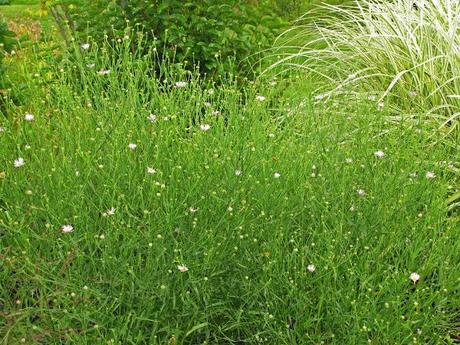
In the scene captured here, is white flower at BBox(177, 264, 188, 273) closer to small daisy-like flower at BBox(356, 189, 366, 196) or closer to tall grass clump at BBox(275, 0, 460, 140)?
small daisy-like flower at BBox(356, 189, 366, 196)

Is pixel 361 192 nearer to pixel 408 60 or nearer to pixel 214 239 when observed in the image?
pixel 214 239

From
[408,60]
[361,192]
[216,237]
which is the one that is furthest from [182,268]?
[408,60]

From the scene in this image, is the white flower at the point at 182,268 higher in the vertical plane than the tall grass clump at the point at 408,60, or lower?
higher

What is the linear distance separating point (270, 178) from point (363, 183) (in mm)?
451

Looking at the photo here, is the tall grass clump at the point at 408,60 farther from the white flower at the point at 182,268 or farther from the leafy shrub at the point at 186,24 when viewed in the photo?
the white flower at the point at 182,268

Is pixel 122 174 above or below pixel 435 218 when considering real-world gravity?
above

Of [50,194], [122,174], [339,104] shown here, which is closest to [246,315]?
[122,174]

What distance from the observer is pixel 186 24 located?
516 cm

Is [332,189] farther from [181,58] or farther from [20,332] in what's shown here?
[181,58]

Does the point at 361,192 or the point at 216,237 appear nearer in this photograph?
the point at 216,237

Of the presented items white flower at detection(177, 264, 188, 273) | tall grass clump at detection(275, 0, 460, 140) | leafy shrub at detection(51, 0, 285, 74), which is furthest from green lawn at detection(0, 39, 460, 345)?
leafy shrub at detection(51, 0, 285, 74)

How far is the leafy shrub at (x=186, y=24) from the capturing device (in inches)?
201

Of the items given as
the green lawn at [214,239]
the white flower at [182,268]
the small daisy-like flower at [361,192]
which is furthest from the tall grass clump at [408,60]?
the white flower at [182,268]

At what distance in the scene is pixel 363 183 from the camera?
3.30m
